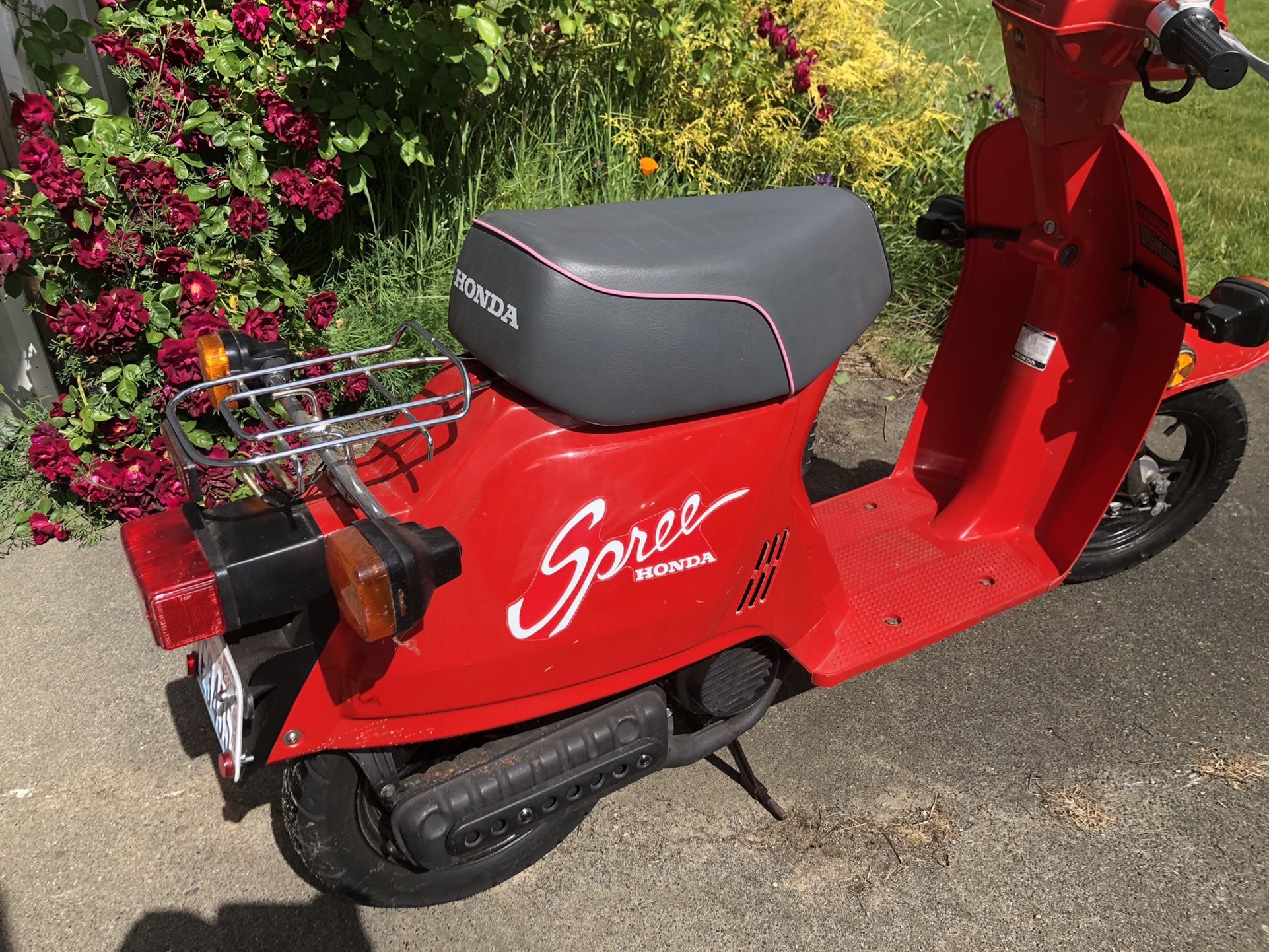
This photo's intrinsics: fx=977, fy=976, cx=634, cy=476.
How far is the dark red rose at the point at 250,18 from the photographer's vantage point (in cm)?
294

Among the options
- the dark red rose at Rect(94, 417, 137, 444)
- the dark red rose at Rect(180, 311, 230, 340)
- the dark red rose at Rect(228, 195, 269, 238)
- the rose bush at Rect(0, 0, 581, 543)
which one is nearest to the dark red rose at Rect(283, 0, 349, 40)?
the rose bush at Rect(0, 0, 581, 543)

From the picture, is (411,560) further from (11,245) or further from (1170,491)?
(1170,491)

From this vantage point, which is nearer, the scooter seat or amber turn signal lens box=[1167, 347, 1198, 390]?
the scooter seat

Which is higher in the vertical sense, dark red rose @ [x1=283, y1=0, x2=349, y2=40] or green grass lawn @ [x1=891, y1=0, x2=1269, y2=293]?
dark red rose @ [x1=283, y1=0, x2=349, y2=40]

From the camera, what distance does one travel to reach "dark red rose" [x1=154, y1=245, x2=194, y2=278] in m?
2.91

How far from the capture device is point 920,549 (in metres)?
2.58

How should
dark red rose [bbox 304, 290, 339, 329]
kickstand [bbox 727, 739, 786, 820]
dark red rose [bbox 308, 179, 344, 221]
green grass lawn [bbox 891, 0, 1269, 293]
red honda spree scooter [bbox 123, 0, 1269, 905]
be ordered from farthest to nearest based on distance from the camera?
green grass lawn [bbox 891, 0, 1269, 293], dark red rose [bbox 304, 290, 339, 329], dark red rose [bbox 308, 179, 344, 221], kickstand [bbox 727, 739, 786, 820], red honda spree scooter [bbox 123, 0, 1269, 905]

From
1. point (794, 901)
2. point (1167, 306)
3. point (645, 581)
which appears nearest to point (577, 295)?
point (645, 581)

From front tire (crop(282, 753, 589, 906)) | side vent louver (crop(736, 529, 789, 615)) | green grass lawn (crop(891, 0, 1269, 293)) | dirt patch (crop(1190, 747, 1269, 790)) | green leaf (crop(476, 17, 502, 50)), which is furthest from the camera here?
green grass lawn (crop(891, 0, 1269, 293))

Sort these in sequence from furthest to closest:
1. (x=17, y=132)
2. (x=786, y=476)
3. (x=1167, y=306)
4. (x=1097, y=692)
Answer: (x=17, y=132) → (x=1097, y=692) → (x=1167, y=306) → (x=786, y=476)

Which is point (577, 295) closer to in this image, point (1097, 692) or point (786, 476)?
point (786, 476)

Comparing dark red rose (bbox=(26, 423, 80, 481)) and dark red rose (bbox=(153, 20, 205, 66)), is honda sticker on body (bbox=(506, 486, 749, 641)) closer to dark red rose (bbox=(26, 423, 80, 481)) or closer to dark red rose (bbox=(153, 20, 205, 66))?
dark red rose (bbox=(26, 423, 80, 481))

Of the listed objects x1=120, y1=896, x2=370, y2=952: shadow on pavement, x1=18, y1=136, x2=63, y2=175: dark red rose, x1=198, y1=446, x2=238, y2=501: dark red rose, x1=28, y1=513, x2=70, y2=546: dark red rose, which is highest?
x1=18, y1=136, x2=63, y2=175: dark red rose

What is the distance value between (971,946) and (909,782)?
1.35 ft
